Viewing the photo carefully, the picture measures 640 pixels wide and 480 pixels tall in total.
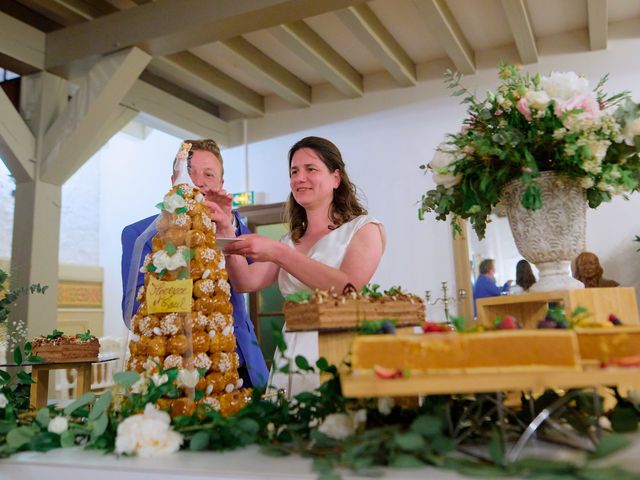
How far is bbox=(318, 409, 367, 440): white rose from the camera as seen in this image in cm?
89

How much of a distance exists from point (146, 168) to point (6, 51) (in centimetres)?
327

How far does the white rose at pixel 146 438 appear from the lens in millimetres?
898

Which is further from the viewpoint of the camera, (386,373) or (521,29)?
(521,29)

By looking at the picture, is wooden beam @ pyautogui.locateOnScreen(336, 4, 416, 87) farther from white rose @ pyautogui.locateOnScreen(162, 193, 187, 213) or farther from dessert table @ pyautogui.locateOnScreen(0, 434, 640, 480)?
dessert table @ pyautogui.locateOnScreen(0, 434, 640, 480)

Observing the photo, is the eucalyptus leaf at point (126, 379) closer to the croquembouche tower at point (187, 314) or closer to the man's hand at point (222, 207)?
the croquembouche tower at point (187, 314)

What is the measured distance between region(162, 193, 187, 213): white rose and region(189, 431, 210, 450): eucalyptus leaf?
0.53 metres

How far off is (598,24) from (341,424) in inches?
164

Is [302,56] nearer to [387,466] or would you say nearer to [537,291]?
[537,291]

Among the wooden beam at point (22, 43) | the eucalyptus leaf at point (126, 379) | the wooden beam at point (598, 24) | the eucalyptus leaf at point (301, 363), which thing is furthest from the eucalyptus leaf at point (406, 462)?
the wooden beam at point (598, 24)

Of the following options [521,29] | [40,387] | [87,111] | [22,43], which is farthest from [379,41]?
[40,387]

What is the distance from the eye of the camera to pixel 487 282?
14.5ft

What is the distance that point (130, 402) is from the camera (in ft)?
3.46

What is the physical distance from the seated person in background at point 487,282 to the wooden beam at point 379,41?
178 centimetres

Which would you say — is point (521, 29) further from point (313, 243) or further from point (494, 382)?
point (494, 382)
